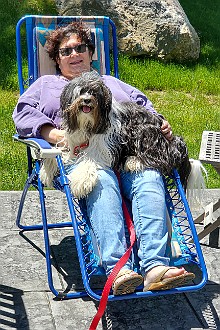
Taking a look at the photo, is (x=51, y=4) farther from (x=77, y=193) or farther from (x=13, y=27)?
(x=77, y=193)

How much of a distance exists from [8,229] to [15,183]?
32.1 inches

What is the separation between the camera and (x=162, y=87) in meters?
7.80

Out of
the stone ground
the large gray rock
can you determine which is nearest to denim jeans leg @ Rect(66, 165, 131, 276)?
the stone ground

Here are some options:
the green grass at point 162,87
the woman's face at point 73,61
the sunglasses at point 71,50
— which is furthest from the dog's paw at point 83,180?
the green grass at point 162,87

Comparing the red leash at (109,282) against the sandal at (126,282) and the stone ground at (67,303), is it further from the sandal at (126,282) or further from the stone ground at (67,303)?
the stone ground at (67,303)

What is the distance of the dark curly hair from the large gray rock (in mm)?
3625

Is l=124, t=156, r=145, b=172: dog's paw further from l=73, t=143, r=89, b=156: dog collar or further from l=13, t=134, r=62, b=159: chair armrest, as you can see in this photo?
l=13, t=134, r=62, b=159: chair armrest

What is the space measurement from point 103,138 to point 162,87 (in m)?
4.26

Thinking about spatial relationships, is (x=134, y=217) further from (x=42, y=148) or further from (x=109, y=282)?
(x=42, y=148)

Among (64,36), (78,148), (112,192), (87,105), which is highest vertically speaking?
(64,36)

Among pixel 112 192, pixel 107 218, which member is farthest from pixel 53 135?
pixel 107 218

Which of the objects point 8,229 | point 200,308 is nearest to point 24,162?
point 8,229

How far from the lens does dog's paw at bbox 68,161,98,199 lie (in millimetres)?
3469

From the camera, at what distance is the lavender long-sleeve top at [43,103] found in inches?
153
